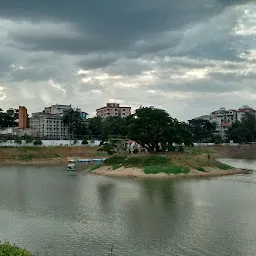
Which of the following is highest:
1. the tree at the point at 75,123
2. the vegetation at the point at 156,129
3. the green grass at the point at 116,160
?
the tree at the point at 75,123

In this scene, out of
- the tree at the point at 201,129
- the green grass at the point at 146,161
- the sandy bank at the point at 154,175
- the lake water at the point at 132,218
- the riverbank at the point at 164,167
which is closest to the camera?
the lake water at the point at 132,218

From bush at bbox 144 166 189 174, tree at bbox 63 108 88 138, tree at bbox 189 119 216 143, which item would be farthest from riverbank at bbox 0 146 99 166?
tree at bbox 189 119 216 143

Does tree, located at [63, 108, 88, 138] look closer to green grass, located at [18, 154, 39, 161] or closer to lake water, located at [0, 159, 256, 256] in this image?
green grass, located at [18, 154, 39, 161]

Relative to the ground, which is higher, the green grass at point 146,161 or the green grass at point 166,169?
the green grass at point 146,161

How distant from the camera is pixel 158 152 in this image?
75.3 metres

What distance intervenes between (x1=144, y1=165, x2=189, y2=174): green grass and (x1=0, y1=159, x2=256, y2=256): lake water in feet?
31.6

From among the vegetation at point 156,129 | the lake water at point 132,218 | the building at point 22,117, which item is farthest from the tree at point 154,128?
the building at point 22,117

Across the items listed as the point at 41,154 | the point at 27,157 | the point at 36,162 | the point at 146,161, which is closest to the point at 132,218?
the point at 146,161

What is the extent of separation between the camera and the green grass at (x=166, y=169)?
63.2 m

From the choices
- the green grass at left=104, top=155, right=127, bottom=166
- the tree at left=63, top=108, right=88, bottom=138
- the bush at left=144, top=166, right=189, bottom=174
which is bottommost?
the bush at left=144, top=166, right=189, bottom=174

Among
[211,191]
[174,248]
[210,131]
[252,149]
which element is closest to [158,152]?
[211,191]

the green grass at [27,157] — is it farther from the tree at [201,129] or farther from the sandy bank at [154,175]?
the tree at [201,129]

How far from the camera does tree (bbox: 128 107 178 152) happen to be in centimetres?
7338

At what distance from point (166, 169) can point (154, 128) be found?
11.5 meters
